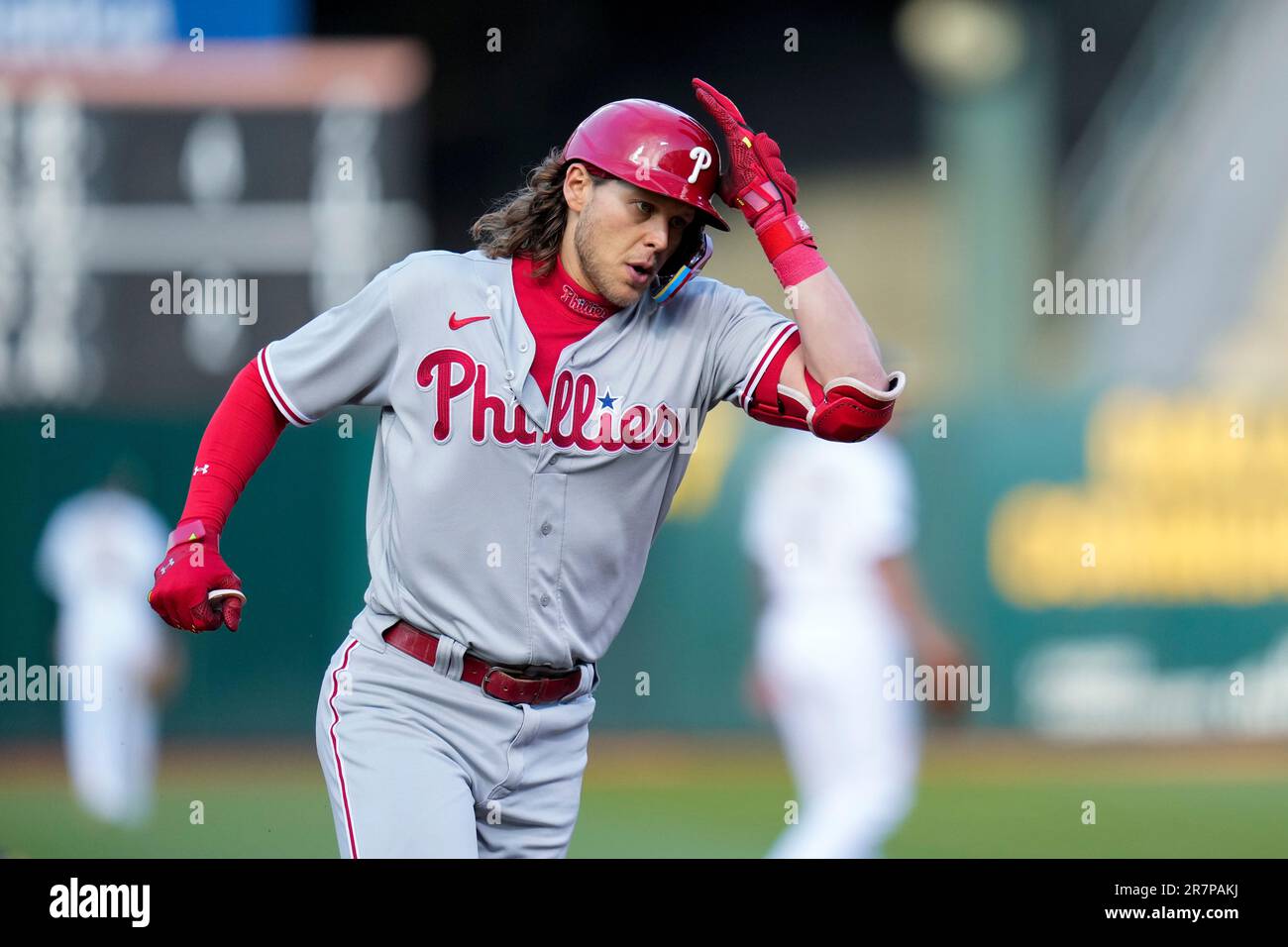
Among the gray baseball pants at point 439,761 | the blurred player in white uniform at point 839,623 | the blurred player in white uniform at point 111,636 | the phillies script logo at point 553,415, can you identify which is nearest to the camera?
the gray baseball pants at point 439,761

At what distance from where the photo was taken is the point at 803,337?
2.42 m

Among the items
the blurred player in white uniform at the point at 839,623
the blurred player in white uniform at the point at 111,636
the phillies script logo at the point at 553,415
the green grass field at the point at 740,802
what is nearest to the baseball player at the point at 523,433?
the phillies script logo at the point at 553,415

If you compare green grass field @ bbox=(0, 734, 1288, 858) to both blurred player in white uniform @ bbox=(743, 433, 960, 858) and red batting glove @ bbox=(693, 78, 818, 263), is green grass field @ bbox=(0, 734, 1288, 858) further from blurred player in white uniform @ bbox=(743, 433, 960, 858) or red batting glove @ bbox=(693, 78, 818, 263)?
red batting glove @ bbox=(693, 78, 818, 263)

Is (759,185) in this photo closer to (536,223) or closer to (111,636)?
(536,223)

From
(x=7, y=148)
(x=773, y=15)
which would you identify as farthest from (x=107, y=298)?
(x=773, y=15)

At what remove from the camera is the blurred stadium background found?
18.4 ft

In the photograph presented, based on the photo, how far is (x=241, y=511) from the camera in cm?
598

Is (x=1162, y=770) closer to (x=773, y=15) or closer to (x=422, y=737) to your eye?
(x=773, y=15)

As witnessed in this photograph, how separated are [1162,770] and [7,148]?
4.54 m

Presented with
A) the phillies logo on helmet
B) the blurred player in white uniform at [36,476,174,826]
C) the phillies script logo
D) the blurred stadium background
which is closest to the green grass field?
the blurred stadium background

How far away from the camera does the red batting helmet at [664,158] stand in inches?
93.1

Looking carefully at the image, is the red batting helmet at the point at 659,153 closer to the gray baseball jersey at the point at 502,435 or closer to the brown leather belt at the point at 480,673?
the gray baseball jersey at the point at 502,435

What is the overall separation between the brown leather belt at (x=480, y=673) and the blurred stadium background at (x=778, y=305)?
2.82 metres

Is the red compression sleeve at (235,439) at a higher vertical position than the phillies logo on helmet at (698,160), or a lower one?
lower
